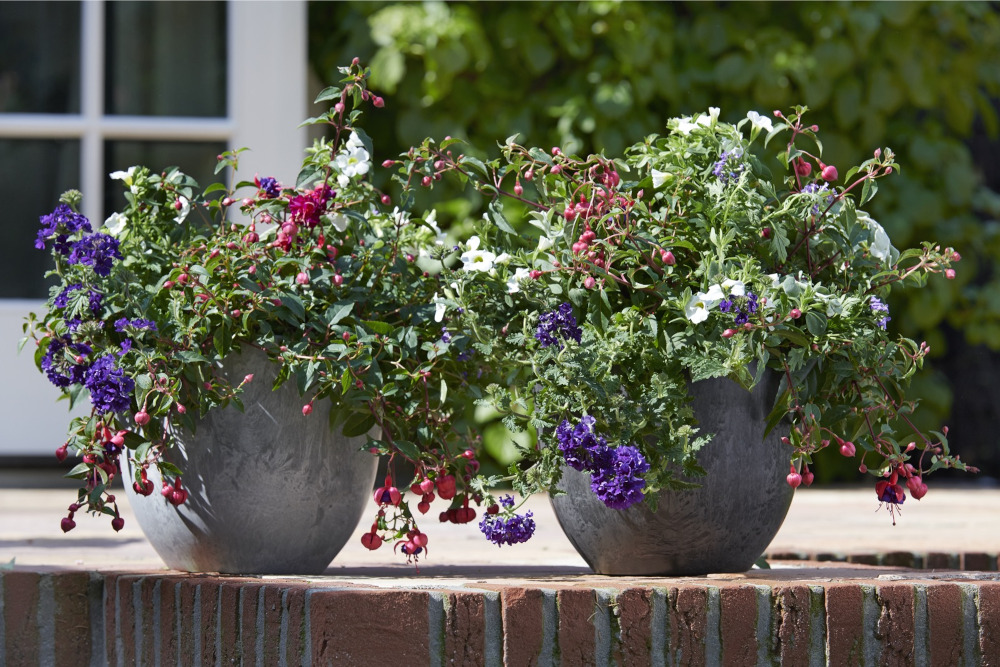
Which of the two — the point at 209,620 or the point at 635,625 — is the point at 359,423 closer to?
the point at 209,620

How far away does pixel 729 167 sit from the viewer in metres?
1.47

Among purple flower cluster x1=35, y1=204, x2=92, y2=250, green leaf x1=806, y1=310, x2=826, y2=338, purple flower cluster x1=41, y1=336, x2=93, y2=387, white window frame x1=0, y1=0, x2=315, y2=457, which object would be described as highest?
white window frame x1=0, y1=0, x2=315, y2=457

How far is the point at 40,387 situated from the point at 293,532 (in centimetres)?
266

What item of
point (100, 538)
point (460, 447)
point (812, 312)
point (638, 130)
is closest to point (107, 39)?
point (638, 130)

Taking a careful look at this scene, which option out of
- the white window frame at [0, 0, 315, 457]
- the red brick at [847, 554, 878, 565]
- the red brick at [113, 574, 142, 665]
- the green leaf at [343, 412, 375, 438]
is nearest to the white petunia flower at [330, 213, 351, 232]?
the green leaf at [343, 412, 375, 438]

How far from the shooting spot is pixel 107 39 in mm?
4098

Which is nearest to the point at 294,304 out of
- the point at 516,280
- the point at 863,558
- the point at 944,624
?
the point at 516,280

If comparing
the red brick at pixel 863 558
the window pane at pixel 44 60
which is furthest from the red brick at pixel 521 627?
the window pane at pixel 44 60

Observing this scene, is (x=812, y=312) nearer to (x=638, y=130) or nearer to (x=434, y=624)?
(x=434, y=624)

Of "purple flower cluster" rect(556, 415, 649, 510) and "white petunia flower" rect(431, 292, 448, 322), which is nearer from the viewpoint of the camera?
"purple flower cluster" rect(556, 415, 649, 510)

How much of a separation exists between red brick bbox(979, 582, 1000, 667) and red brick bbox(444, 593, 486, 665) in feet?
1.90

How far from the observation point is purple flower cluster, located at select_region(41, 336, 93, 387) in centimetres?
149

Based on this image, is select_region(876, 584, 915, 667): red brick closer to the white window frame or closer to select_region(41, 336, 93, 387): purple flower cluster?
select_region(41, 336, 93, 387): purple flower cluster

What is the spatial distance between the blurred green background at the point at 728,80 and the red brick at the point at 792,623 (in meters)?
2.66
